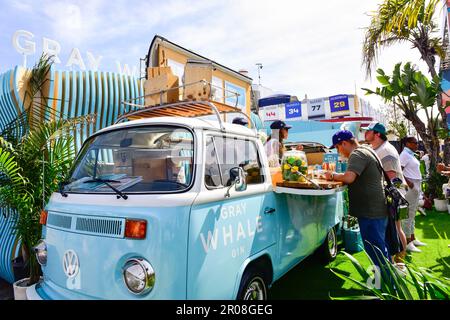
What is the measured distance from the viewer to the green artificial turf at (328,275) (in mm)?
3865

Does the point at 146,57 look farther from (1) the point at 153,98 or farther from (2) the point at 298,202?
(2) the point at 298,202

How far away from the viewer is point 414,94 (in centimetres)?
814

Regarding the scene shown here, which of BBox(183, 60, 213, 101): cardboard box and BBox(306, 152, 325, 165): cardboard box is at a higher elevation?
BBox(183, 60, 213, 101): cardboard box

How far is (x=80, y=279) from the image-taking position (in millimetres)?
2268

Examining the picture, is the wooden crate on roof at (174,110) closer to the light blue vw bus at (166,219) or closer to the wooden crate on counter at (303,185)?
the light blue vw bus at (166,219)

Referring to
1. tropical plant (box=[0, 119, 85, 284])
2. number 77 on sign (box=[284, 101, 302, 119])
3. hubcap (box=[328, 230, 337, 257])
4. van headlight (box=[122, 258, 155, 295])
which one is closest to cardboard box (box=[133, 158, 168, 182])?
van headlight (box=[122, 258, 155, 295])

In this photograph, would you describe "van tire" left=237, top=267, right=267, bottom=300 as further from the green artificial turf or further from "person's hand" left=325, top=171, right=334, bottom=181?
"person's hand" left=325, top=171, right=334, bottom=181

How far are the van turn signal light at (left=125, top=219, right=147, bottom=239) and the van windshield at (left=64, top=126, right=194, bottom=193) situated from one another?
28 cm

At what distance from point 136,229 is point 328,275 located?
3.43m

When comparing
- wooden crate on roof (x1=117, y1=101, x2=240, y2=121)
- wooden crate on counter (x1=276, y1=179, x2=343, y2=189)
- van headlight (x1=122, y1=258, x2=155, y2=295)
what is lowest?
van headlight (x1=122, y1=258, x2=155, y2=295)

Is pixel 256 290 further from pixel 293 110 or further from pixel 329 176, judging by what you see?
pixel 293 110

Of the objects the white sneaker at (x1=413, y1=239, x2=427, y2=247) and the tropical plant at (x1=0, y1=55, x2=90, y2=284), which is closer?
the tropical plant at (x1=0, y1=55, x2=90, y2=284)

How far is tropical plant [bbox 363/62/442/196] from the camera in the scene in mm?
7930
